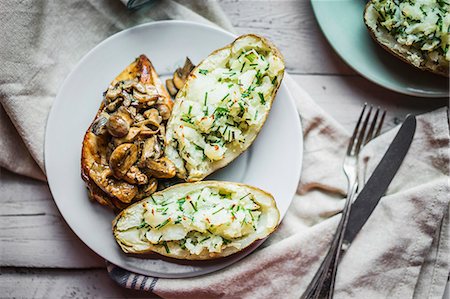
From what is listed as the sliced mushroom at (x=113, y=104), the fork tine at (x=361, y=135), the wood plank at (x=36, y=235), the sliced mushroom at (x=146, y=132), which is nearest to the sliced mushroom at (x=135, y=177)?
the sliced mushroom at (x=146, y=132)

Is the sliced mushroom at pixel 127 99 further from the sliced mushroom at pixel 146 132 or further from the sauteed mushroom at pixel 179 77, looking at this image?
the sauteed mushroom at pixel 179 77

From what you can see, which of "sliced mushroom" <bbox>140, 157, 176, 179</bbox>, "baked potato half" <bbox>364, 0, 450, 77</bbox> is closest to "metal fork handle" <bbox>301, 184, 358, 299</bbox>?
"baked potato half" <bbox>364, 0, 450, 77</bbox>

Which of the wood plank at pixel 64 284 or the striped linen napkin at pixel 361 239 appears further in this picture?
the wood plank at pixel 64 284

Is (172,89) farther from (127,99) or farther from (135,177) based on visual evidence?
(135,177)

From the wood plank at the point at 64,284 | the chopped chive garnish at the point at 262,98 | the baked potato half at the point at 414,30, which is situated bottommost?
the wood plank at the point at 64,284

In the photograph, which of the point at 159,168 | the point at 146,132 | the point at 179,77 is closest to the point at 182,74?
the point at 179,77

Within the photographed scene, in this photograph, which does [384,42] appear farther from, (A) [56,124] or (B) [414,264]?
(A) [56,124]
